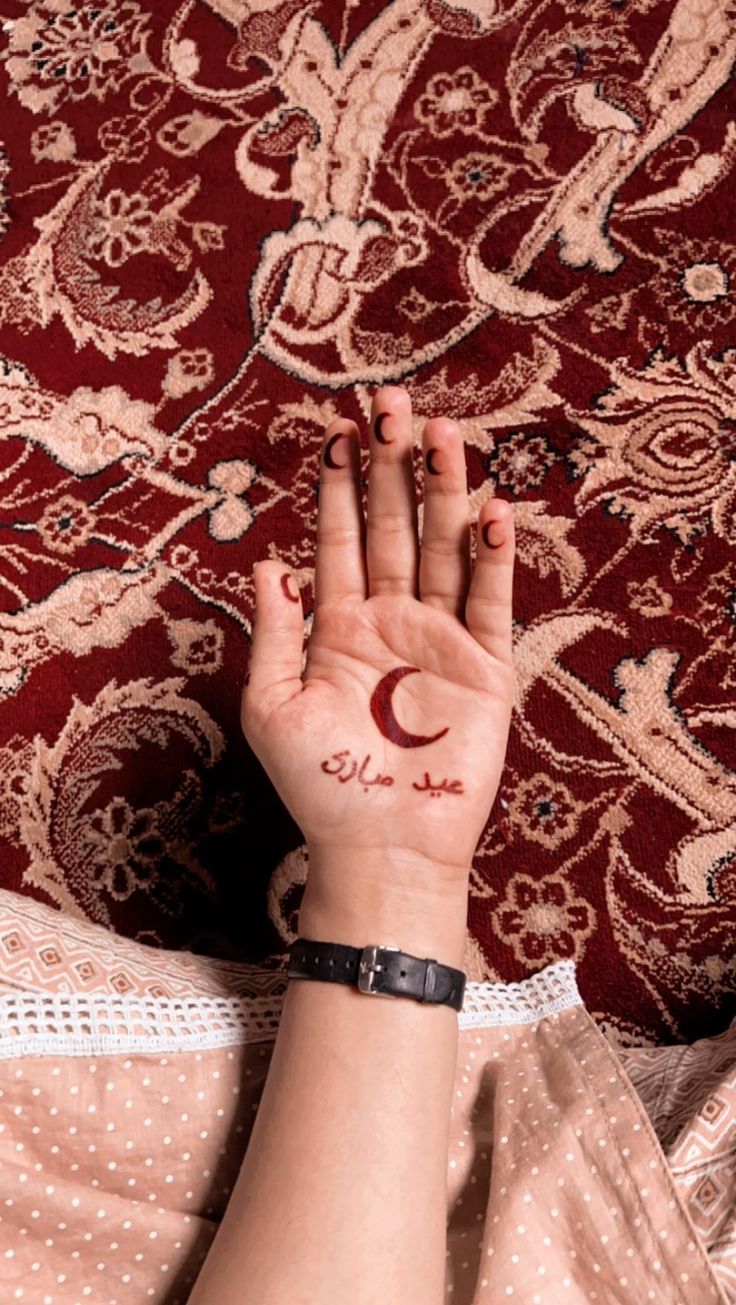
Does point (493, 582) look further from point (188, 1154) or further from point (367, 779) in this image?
point (188, 1154)

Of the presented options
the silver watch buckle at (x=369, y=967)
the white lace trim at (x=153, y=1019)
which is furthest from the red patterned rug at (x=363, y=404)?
the silver watch buckle at (x=369, y=967)

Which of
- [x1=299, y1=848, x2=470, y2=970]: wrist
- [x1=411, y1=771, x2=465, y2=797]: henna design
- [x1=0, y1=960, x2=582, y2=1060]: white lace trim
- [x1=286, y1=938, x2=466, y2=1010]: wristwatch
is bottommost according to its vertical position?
[x1=0, y1=960, x2=582, y2=1060]: white lace trim

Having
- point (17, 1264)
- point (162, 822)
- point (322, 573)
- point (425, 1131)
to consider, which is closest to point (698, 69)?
point (322, 573)

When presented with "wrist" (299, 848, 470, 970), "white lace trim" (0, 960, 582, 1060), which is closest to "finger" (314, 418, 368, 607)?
"wrist" (299, 848, 470, 970)

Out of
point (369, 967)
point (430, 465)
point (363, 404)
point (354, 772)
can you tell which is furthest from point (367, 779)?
point (363, 404)

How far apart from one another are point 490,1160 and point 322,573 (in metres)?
0.46

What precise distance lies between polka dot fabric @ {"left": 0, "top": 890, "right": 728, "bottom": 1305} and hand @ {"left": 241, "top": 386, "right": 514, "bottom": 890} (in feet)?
0.54

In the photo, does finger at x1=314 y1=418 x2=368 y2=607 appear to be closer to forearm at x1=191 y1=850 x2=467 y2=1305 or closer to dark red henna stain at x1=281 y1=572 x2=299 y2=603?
dark red henna stain at x1=281 y1=572 x2=299 y2=603

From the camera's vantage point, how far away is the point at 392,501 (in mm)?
827

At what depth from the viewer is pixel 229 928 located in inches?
40.3

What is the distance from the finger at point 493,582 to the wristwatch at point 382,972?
0.24m

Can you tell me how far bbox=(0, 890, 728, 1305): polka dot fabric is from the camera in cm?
64

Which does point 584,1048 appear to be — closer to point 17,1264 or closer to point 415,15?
point 17,1264

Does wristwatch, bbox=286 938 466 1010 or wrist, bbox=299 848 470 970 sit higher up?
wrist, bbox=299 848 470 970
